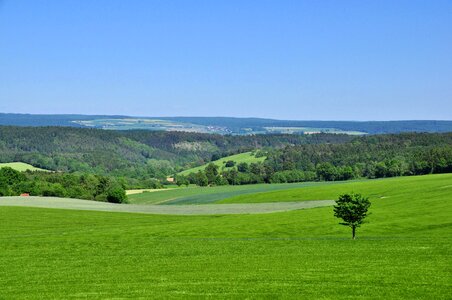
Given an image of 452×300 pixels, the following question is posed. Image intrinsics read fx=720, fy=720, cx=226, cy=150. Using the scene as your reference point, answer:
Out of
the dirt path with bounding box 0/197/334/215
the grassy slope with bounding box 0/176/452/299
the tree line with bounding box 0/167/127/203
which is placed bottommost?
the tree line with bounding box 0/167/127/203

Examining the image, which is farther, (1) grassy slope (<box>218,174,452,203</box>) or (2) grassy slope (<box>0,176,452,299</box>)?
(1) grassy slope (<box>218,174,452,203</box>)

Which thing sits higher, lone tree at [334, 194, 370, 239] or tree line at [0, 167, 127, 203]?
lone tree at [334, 194, 370, 239]

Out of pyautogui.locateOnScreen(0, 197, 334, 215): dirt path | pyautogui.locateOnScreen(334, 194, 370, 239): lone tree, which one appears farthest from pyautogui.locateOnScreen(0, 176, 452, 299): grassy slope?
pyautogui.locateOnScreen(0, 197, 334, 215): dirt path

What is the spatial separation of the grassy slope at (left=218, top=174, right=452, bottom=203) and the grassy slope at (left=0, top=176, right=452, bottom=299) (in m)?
17.3

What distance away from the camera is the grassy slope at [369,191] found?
9329cm

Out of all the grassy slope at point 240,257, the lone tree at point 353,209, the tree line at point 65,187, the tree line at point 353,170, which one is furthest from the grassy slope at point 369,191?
the tree line at point 353,170

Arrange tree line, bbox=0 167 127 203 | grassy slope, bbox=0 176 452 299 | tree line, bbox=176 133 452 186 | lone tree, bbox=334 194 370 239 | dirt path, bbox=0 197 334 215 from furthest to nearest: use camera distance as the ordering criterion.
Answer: tree line, bbox=176 133 452 186, tree line, bbox=0 167 127 203, dirt path, bbox=0 197 334 215, lone tree, bbox=334 194 370 239, grassy slope, bbox=0 176 452 299

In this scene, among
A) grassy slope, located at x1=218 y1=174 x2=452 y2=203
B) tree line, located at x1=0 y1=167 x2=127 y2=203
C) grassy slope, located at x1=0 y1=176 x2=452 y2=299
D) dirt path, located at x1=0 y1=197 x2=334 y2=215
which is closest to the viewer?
grassy slope, located at x1=0 y1=176 x2=452 y2=299

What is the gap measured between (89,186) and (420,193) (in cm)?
7671

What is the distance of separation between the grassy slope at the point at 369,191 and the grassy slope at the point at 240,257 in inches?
679

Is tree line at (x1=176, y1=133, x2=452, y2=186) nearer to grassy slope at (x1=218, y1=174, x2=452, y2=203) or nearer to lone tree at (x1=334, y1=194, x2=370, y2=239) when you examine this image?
grassy slope at (x1=218, y1=174, x2=452, y2=203)

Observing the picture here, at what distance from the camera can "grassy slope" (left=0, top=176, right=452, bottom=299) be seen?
29.3 meters

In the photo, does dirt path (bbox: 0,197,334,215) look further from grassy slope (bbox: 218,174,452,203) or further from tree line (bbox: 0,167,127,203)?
tree line (bbox: 0,167,127,203)

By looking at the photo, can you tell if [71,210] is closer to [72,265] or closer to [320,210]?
[320,210]
